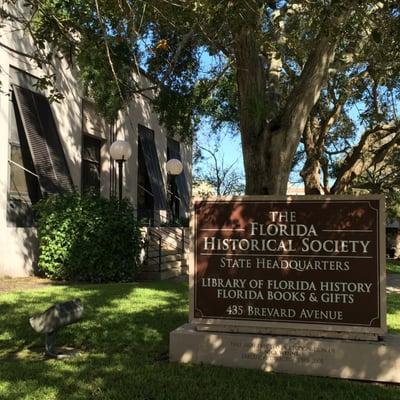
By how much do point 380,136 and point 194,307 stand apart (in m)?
17.6

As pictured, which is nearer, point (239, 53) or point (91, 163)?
point (239, 53)

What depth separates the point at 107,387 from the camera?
4.98 metres

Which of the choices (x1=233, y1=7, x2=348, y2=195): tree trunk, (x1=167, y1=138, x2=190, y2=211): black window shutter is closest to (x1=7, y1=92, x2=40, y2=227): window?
(x1=233, y1=7, x2=348, y2=195): tree trunk

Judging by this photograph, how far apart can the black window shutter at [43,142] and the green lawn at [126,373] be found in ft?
25.2

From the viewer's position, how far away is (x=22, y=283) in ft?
42.6

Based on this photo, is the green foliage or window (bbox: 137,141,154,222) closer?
the green foliage

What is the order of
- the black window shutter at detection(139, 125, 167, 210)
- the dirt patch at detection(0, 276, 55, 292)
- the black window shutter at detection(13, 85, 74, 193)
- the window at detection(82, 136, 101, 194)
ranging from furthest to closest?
the black window shutter at detection(139, 125, 167, 210) < the window at detection(82, 136, 101, 194) < the black window shutter at detection(13, 85, 74, 193) < the dirt patch at detection(0, 276, 55, 292)

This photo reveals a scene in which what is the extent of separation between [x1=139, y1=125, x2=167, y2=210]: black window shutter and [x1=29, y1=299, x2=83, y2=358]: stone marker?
1746 cm

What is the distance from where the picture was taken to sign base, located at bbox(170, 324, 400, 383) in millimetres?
5379

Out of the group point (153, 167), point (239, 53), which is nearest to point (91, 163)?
point (153, 167)

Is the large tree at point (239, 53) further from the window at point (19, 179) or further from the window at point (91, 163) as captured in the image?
the window at point (91, 163)

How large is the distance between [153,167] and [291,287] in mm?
18648

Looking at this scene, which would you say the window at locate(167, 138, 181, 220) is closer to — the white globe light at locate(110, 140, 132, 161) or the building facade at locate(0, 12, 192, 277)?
the building facade at locate(0, 12, 192, 277)

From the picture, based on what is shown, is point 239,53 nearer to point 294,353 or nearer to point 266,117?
point 266,117
